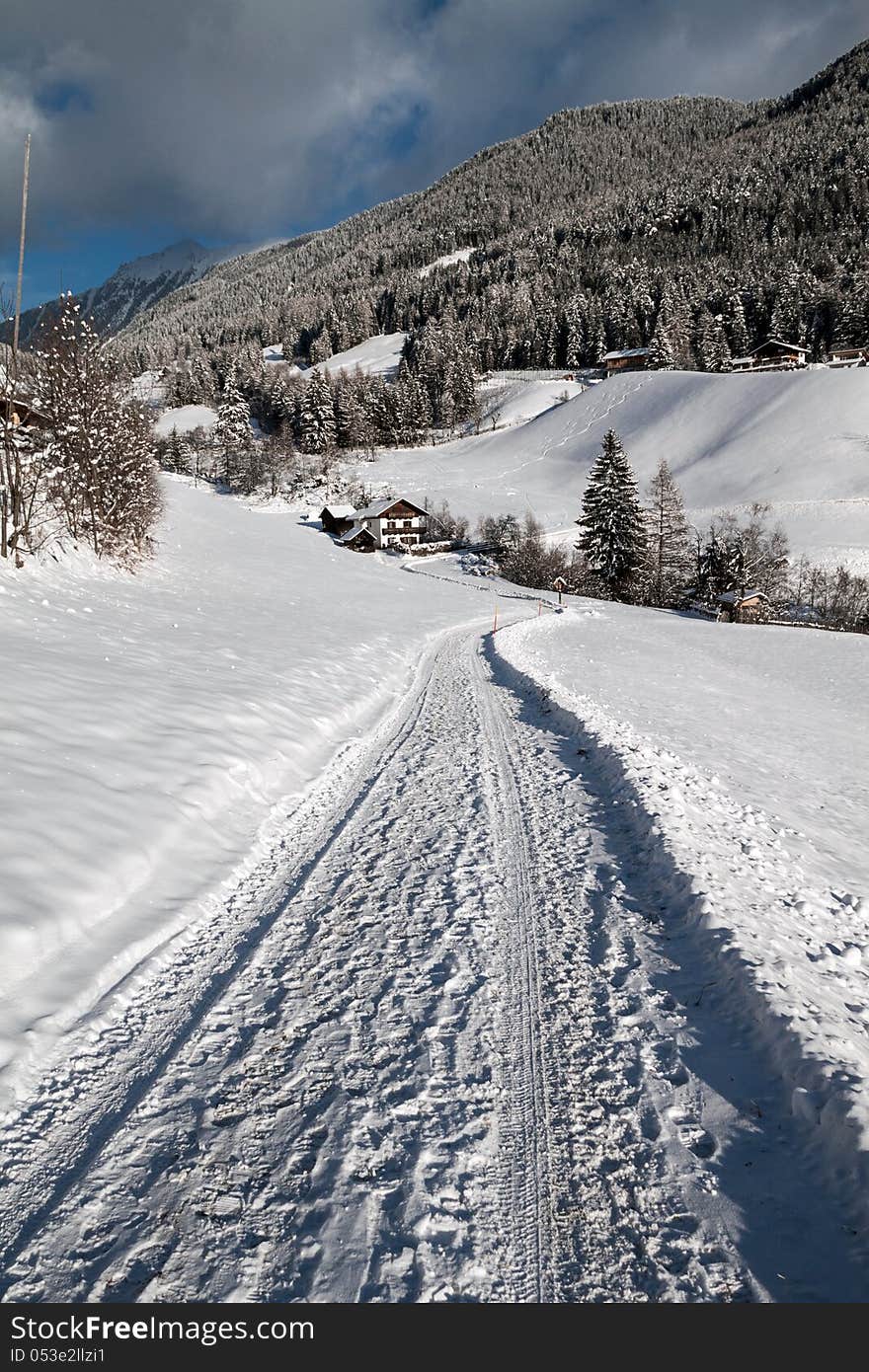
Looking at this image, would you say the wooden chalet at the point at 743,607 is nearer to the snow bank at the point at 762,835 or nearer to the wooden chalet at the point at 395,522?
the snow bank at the point at 762,835

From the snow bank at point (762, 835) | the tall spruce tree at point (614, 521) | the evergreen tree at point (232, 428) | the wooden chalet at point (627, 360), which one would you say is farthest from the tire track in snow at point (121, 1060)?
the wooden chalet at point (627, 360)

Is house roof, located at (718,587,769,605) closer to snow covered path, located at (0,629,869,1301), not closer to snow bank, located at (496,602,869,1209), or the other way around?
snow bank, located at (496,602,869,1209)

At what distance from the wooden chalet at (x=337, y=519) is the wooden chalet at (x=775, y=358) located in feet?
239

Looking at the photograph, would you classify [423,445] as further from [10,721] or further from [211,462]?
[10,721]

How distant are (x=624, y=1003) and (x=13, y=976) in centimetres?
419

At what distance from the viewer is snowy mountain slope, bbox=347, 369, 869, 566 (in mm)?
58562

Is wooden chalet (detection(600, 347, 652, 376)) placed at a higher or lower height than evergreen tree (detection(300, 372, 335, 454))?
higher

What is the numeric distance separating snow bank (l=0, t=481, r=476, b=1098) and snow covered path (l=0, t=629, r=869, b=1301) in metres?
0.55

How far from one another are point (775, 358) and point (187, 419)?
11051 centimetres

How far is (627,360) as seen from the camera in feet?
379

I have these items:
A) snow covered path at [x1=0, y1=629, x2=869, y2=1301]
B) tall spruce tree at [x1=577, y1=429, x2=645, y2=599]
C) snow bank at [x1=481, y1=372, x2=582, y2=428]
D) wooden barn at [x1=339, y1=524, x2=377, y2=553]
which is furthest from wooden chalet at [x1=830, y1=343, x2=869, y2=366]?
snow covered path at [x1=0, y1=629, x2=869, y2=1301]

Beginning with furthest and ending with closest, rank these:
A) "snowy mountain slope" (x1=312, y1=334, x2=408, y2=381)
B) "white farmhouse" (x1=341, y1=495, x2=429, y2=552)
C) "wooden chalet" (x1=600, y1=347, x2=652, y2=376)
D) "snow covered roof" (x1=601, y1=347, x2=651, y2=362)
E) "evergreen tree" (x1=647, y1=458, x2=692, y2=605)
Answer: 1. "snowy mountain slope" (x1=312, y1=334, x2=408, y2=381)
2. "snow covered roof" (x1=601, y1=347, x2=651, y2=362)
3. "wooden chalet" (x1=600, y1=347, x2=652, y2=376)
4. "white farmhouse" (x1=341, y1=495, x2=429, y2=552)
5. "evergreen tree" (x1=647, y1=458, x2=692, y2=605)

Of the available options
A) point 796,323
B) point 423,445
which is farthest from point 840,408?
point 423,445

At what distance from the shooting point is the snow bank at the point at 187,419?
118725 mm
